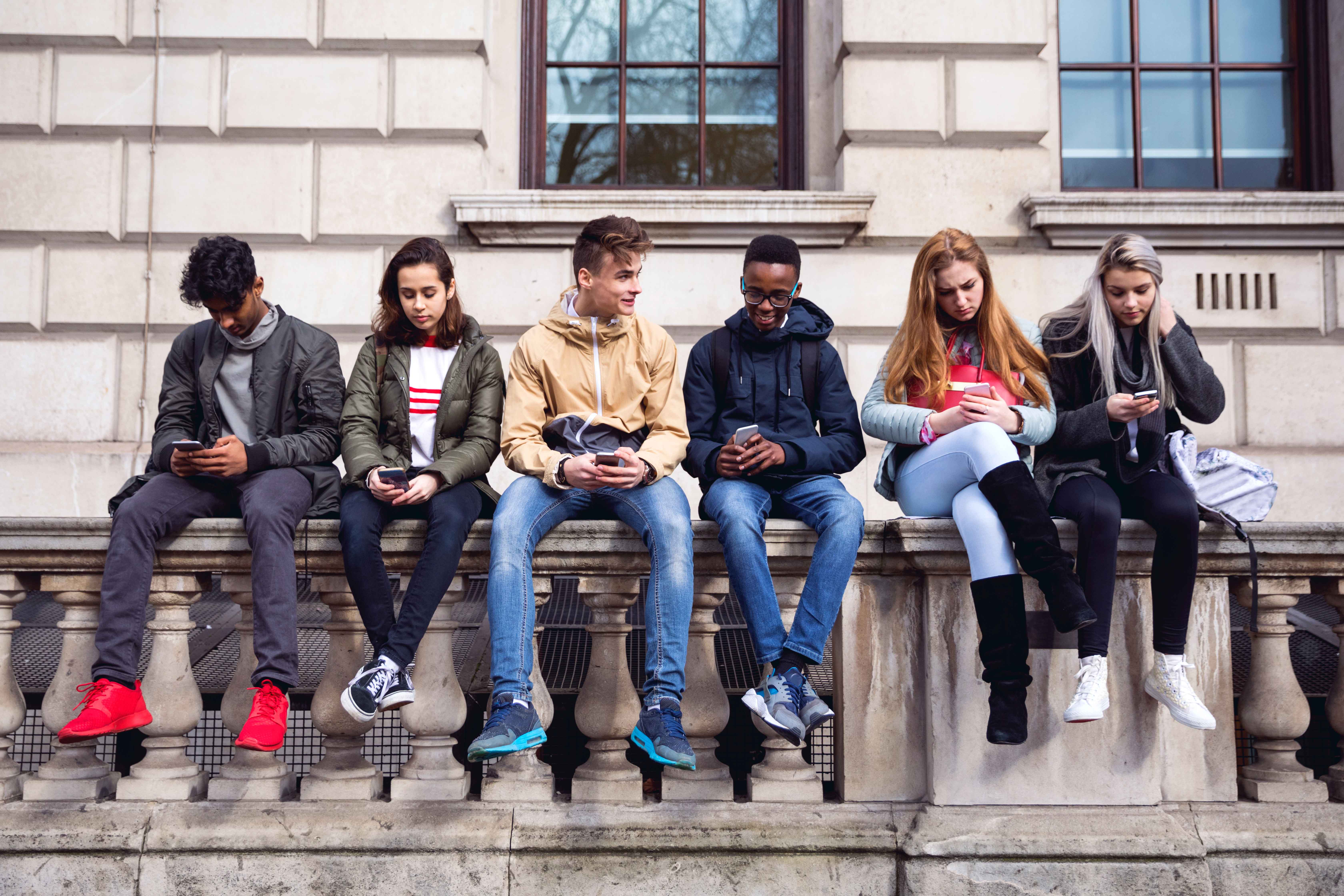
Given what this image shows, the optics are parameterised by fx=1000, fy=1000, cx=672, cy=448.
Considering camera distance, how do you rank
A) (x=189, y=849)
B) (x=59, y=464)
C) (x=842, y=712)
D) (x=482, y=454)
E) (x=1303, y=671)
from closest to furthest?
(x=189, y=849)
(x=842, y=712)
(x=482, y=454)
(x=1303, y=671)
(x=59, y=464)

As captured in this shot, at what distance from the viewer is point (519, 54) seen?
707 cm

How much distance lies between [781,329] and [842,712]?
140 centimetres

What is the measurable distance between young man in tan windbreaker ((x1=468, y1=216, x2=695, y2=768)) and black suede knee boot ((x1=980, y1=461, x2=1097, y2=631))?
97cm

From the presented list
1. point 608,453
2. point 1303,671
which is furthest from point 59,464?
point 1303,671

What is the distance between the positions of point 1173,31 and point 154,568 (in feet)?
24.4

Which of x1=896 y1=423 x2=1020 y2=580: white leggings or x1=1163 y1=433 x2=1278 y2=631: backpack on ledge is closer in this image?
x1=896 y1=423 x2=1020 y2=580: white leggings

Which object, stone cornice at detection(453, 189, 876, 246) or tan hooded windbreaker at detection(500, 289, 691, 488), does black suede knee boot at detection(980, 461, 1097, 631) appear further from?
stone cornice at detection(453, 189, 876, 246)

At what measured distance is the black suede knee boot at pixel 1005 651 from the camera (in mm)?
2934

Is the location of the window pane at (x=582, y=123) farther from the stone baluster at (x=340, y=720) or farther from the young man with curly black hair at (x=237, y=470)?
the stone baluster at (x=340, y=720)

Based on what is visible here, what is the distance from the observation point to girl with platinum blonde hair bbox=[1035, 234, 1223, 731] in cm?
304

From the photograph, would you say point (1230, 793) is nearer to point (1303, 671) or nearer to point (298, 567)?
point (1303, 671)

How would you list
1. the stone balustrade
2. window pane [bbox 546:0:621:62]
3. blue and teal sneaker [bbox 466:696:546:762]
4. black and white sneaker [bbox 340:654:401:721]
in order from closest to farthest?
blue and teal sneaker [bbox 466:696:546:762] → black and white sneaker [bbox 340:654:401:721] → the stone balustrade → window pane [bbox 546:0:621:62]

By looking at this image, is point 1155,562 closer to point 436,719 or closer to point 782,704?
point 782,704

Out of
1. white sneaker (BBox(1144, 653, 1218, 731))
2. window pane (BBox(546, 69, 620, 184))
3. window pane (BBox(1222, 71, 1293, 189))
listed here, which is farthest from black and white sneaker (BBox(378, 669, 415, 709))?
window pane (BBox(1222, 71, 1293, 189))
